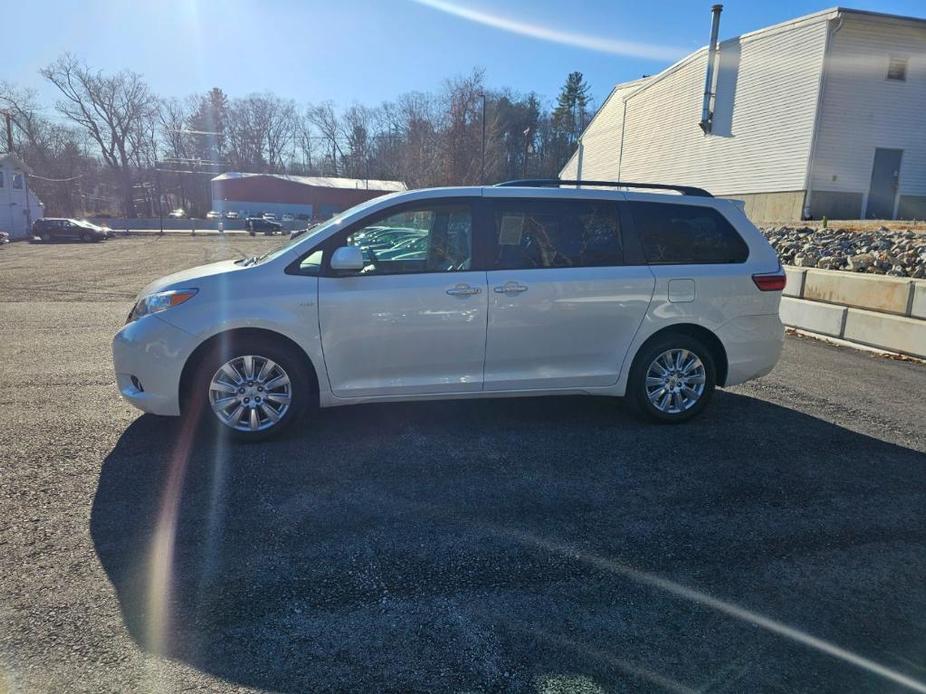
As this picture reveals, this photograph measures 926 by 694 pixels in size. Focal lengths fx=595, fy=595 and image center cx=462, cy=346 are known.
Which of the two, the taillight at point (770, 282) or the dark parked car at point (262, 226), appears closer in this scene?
the taillight at point (770, 282)

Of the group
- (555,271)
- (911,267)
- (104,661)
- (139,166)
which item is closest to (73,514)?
(104,661)

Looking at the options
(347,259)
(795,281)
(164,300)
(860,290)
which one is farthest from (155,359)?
(795,281)

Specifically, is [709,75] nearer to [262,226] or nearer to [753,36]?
[753,36]

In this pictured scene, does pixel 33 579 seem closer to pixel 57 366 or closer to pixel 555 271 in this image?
pixel 555 271

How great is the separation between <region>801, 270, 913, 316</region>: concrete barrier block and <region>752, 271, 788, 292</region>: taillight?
3.87 metres

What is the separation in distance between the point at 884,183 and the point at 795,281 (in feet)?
58.0

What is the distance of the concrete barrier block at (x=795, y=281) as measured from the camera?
935 cm

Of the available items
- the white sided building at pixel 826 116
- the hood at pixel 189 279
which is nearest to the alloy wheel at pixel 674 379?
the hood at pixel 189 279

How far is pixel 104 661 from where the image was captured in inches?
89.9

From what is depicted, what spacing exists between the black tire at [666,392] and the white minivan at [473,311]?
0.01 meters

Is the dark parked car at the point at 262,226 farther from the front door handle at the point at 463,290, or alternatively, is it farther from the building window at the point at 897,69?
the front door handle at the point at 463,290

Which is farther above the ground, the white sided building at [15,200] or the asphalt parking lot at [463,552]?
the white sided building at [15,200]

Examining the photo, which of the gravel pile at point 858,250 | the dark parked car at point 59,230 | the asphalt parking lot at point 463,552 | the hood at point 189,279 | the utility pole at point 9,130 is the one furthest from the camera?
the utility pole at point 9,130

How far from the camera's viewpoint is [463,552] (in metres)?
3.10
